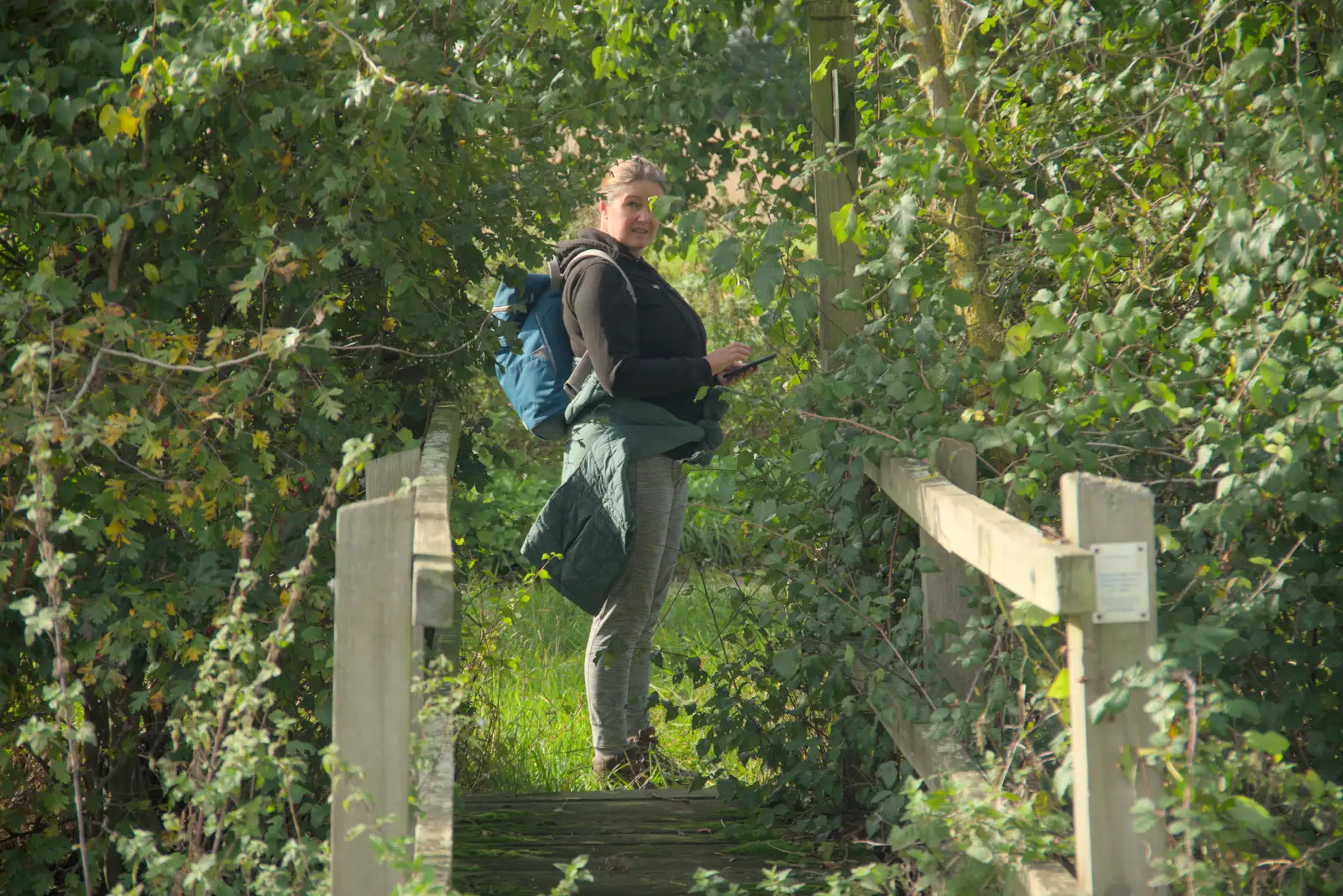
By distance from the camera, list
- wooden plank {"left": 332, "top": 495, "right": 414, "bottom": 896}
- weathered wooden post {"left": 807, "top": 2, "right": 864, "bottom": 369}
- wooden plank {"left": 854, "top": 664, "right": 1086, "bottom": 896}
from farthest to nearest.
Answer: weathered wooden post {"left": 807, "top": 2, "right": 864, "bottom": 369} < wooden plank {"left": 854, "top": 664, "right": 1086, "bottom": 896} < wooden plank {"left": 332, "top": 495, "right": 414, "bottom": 896}

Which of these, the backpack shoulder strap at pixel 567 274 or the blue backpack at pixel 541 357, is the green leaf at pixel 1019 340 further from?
the blue backpack at pixel 541 357

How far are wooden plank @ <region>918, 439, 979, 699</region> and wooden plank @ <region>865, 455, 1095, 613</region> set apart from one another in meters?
0.07

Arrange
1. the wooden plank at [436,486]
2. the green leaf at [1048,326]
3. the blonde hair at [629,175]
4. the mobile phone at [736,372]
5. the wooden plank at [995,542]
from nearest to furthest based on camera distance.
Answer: the wooden plank at [995,542], the wooden plank at [436,486], the green leaf at [1048,326], the mobile phone at [736,372], the blonde hair at [629,175]

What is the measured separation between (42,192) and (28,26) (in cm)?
38

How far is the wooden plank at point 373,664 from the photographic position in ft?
6.69

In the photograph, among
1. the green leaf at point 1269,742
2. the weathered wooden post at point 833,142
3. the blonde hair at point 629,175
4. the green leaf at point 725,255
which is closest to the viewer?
the green leaf at point 1269,742

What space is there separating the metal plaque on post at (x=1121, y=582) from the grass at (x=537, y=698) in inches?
79.0

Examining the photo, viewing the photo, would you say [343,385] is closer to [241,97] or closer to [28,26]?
[241,97]

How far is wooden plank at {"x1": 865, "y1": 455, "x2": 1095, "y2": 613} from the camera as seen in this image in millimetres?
1933

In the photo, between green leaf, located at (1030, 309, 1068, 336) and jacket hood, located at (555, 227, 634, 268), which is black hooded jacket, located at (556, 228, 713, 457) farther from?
green leaf, located at (1030, 309, 1068, 336)

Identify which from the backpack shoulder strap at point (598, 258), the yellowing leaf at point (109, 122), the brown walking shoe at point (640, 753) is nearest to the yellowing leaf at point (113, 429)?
the yellowing leaf at point (109, 122)

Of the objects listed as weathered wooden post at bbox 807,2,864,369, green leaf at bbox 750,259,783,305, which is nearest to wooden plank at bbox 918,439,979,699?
green leaf at bbox 750,259,783,305

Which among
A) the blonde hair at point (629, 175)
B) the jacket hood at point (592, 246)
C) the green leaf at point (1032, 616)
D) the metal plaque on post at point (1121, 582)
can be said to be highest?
the blonde hair at point (629, 175)

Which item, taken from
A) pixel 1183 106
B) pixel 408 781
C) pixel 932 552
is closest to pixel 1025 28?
pixel 1183 106
